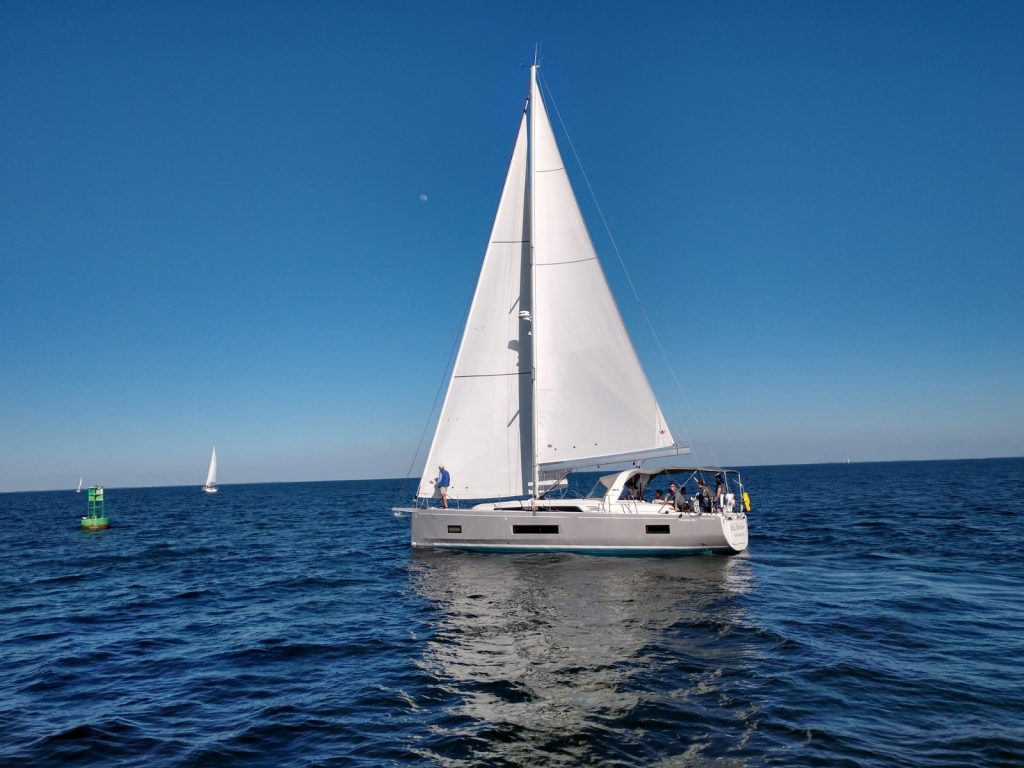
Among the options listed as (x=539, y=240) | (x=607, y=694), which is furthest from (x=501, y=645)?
(x=539, y=240)

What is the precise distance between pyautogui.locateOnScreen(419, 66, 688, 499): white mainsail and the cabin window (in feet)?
6.06

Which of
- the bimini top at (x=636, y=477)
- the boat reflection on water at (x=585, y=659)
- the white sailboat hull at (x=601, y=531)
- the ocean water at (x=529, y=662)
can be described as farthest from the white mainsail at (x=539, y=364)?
the boat reflection on water at (x=585, y=659)

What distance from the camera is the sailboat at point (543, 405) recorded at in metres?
21.1

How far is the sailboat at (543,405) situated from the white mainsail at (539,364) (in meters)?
0.04

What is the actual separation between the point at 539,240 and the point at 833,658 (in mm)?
16259

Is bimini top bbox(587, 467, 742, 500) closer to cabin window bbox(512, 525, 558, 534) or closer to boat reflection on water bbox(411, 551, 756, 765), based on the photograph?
cabin window bbox(512, 525, 558, 534)

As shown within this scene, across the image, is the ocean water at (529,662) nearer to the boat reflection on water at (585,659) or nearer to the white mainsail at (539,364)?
the boat reflection on water at (585,659)

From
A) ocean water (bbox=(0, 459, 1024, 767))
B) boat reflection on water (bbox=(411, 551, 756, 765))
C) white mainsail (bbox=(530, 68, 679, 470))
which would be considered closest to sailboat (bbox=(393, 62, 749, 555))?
white mainsail (bbox=(530, 68, 679, 470))

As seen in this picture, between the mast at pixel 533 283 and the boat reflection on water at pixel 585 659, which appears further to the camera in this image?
the mast at pixel 533 283

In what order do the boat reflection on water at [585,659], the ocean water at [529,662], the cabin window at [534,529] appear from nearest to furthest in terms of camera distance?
the ocean water at [529,662] → the boat reflection on water at [585,659] → the cabin window at [534,529]

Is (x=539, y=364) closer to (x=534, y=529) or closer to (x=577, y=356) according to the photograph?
(x=577, y=356)

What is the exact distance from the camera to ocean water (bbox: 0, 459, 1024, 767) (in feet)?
25.8

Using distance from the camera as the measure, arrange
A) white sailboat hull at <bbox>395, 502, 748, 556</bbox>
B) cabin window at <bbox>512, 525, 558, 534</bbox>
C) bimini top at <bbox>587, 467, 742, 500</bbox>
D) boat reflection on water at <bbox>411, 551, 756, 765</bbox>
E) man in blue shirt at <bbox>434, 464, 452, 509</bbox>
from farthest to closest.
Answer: man in blue shirt at <bbox>434, 464, 452, 509</bbox> < bimini top at <bbox>587, 467, 742, 500</bbox> < cabin window at <bbox>512, 525, 558, 534</bbox> < white sailboat hull at <bbox>395, 502, 748, 556</bbox> < boat reflection on water at <bbox>411, 551, 756, 765</bbox>

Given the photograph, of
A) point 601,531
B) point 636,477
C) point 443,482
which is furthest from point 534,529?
point 636,477
